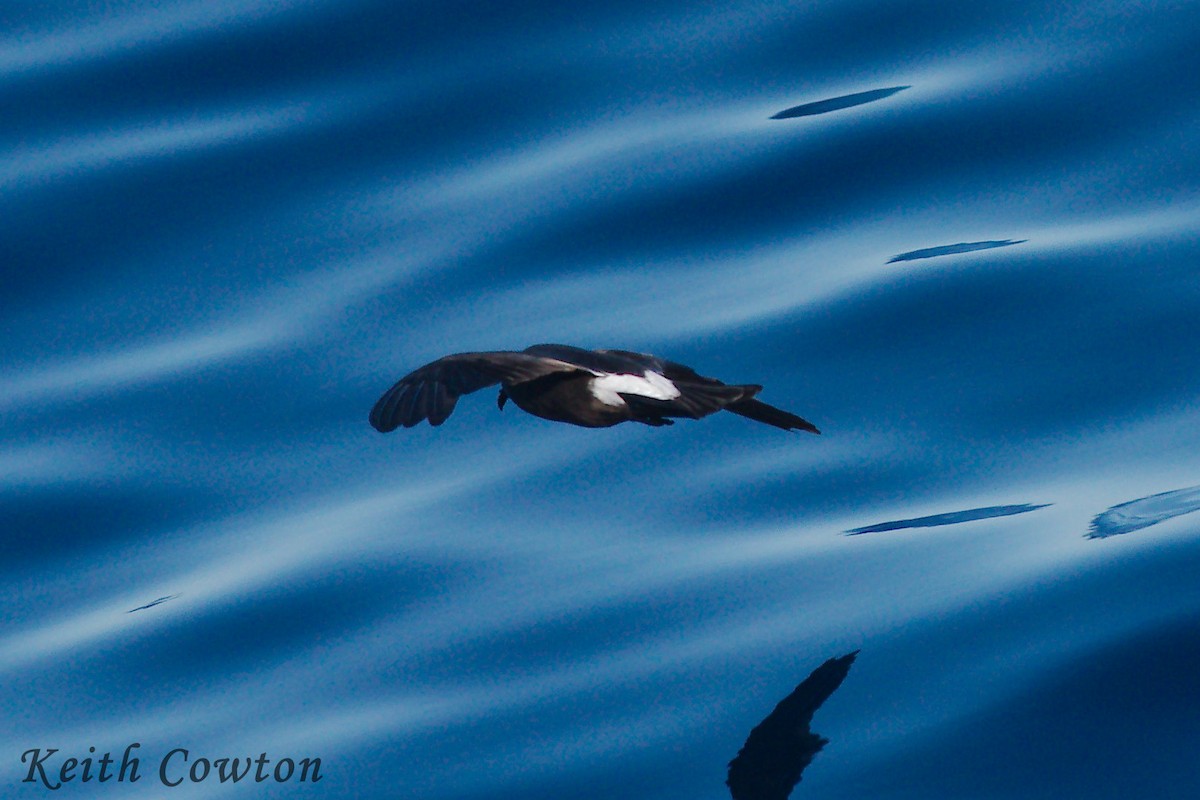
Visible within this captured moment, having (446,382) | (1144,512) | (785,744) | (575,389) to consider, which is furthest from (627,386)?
(1144,512)

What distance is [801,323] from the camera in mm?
7762

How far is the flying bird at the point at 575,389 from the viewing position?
5.31 m

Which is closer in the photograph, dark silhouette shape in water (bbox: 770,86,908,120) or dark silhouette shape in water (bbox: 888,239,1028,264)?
dark silhouette shape in water (bbox: 888,239,1028,264)

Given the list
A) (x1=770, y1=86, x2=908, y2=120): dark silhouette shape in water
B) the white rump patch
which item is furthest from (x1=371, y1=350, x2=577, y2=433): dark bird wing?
(x1=770, y1=86, x2=908, y2=120): dark silhouette shape in water

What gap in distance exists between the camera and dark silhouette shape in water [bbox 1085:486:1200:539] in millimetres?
6383

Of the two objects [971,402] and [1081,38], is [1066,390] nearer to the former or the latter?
[971,402]

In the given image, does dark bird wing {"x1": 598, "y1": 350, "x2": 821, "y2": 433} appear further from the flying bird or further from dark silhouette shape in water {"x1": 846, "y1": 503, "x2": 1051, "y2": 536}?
dark silhouette shape in water {"x1": 846, "y1": 503, "x2": 1051, "y2": 536}

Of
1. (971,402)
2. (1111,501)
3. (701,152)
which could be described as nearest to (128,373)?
(701,152)

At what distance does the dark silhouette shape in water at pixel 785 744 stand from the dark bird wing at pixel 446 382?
1.31m

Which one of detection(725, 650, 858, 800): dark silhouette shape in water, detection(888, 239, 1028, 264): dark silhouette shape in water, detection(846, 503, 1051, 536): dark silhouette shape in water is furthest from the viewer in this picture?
detection(888, 239, 1028, 264): dark silhouette shape in water

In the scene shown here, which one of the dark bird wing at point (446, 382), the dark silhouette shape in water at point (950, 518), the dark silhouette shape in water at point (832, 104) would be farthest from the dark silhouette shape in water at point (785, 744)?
the dark silhouette shape in water at point (832, 104)

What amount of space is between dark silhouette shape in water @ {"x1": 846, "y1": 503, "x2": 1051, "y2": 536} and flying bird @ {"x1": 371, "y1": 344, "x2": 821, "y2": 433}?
3.70ft

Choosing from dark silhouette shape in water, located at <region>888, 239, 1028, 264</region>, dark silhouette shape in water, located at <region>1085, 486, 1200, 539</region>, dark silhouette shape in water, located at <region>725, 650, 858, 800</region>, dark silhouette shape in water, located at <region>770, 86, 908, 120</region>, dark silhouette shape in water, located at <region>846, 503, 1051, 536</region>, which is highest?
dark silhouette shape in water, located at <region>770, 86, 908, 120</region>

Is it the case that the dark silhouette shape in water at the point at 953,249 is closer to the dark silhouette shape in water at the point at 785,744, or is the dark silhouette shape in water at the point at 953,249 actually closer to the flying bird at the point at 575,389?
the flying bird at the point at 575,389
